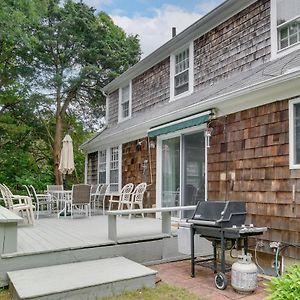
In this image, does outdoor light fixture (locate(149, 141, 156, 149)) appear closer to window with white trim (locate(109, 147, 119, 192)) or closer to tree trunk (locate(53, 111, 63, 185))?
window with white trim (locate(109, 147, 119, 192))

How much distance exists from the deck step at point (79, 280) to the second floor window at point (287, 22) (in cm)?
436

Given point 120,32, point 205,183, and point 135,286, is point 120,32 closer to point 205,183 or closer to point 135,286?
point 205,183

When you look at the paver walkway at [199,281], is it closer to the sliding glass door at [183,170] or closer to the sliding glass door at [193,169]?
the sliding glass door at [193,169]

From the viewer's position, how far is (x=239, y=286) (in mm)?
3994

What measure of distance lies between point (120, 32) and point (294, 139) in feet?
50.8

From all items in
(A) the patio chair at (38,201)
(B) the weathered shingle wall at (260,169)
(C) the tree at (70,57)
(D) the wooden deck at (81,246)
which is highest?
(C) the tree at (70,57)

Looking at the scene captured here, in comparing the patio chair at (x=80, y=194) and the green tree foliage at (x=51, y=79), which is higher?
the green tree foliage at (x=51, y=79)

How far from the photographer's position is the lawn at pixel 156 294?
3863 mm

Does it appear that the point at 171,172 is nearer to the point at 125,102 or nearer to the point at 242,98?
the point at 242,98

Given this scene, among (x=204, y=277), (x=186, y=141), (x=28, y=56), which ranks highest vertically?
(x=28, y=56)

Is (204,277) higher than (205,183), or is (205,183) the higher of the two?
(205,183)

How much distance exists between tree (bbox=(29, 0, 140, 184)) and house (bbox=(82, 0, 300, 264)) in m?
6.83

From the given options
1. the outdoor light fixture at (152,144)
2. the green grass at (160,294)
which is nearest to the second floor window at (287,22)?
the outdoor light fixture at (152,144)

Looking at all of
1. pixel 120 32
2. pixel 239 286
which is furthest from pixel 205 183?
pixel 120 32
